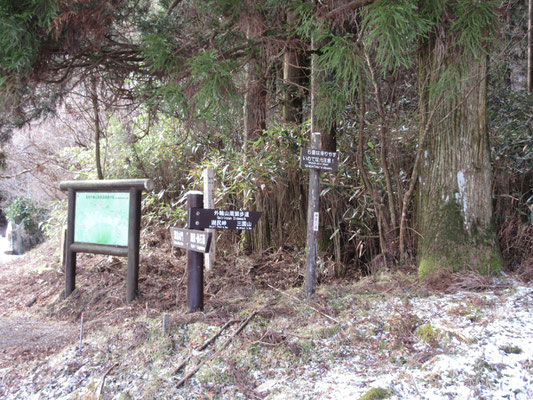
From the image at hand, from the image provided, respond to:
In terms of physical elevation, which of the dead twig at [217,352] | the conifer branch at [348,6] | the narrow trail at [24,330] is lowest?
the narrow trail at [24,330]

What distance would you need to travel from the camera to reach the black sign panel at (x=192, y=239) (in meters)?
4.43

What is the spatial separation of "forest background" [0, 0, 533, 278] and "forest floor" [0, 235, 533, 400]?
74 centimetres

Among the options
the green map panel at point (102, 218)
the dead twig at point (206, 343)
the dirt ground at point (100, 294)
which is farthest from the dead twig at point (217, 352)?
the green map panel at point (102, 218)

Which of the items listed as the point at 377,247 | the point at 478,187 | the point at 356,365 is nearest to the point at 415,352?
the point at 356,365

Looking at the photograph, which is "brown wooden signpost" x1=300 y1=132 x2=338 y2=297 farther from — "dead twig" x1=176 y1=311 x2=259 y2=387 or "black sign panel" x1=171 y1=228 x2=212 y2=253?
"black sign panel" x1=171 y1=228 x2=212 y2=253

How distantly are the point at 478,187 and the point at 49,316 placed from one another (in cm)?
558

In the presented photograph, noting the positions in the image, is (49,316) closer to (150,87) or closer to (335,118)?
(150,87)

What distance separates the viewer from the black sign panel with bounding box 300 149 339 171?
465 centimetres

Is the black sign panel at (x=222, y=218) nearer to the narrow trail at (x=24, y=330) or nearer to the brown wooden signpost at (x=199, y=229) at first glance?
the brown wooden signpost at (x=199, y=229)

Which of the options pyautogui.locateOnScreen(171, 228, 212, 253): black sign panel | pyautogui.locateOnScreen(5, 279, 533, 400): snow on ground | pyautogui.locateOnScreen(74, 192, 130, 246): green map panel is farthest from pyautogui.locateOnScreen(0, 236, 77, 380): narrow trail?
pyautogui.locateOnScreen(171, 228, 212, 253): black sign panel

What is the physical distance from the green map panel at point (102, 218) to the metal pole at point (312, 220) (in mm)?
2461

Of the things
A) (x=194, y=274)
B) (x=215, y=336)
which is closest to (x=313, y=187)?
(x=194, y=274)

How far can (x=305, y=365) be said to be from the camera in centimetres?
358

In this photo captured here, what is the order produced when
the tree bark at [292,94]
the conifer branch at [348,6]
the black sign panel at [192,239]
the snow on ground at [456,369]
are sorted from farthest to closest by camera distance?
the tree bark at [292,94]
the conifer branch at [348,6]
the black sign panel at [192,239]
the snow on ground at [456,369]
